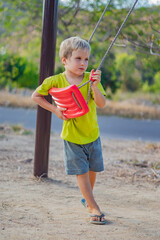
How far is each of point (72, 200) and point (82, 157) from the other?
63cm

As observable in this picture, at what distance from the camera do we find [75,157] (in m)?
2.50

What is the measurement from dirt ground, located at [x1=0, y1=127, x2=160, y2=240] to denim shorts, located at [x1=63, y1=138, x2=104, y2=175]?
0.35 metres

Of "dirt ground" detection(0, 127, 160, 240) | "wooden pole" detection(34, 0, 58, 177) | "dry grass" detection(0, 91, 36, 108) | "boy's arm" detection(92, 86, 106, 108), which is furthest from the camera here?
"dry grass" detection(0, 91, 36, 108)

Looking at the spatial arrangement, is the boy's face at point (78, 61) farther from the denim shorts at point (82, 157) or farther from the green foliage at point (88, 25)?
the green foliage at point (88, 25)

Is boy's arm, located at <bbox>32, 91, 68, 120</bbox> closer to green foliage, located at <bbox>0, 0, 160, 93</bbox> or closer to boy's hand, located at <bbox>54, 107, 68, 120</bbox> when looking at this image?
boy's hand, located at <bbox>54, 107, 68, 120</bbox>

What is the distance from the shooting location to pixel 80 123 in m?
2.45

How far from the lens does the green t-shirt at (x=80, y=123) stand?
2.46m

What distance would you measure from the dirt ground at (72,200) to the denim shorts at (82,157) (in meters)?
0.35

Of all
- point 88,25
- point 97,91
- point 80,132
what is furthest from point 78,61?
point 88,25

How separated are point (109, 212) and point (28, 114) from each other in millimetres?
7381

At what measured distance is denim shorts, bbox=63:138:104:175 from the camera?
8.18 ft

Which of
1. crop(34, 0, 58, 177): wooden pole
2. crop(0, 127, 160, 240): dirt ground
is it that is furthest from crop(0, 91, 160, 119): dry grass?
crop(34, 0, 58, 177): wooden pole

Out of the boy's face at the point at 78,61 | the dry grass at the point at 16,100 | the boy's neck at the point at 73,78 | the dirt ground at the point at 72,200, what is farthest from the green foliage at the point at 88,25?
the boy's face at the point at 78,61

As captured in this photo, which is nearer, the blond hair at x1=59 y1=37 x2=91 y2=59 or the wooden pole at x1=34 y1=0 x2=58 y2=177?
the blond hair at x1=59 y1=37 x2=91 y2=59
